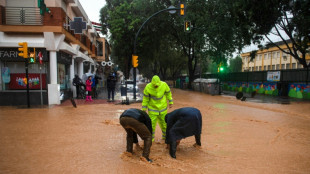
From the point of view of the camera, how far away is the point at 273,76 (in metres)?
21.1

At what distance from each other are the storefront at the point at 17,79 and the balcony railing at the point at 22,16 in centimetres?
157

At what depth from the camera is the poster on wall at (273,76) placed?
20516 mm

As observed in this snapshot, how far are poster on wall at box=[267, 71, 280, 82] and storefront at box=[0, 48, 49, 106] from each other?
18129mm

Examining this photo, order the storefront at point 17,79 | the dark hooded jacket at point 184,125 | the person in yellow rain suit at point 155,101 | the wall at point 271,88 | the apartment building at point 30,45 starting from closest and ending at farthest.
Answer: the dark hooded jacket at point 184,125 < the person in yellow rain suit at point 155,101 < the apartment building at point 30,45 < the storefront at point 17,79 < the wall at point 271,88

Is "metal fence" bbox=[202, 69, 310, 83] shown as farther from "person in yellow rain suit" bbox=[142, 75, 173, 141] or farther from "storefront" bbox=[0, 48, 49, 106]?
"storefront" bbox=[0, 48, 49, 106]

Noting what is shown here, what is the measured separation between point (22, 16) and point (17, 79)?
3603 mm

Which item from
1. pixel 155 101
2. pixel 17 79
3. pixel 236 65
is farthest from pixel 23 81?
pixel 236 65

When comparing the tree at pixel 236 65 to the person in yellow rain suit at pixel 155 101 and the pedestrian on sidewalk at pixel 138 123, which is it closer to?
the person in yellow rain suit at pixel 155 101

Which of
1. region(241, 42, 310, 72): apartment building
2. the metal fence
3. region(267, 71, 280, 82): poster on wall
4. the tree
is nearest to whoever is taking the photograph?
the metal fence

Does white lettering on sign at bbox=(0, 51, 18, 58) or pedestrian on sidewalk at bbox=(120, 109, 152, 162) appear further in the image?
white lettering on sign at bbox=(0, 51, 18, 58)

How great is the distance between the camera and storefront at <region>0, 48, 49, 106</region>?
43.6 ft

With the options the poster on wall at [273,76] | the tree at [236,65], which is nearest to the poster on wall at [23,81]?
the poster on wall at [273,76]

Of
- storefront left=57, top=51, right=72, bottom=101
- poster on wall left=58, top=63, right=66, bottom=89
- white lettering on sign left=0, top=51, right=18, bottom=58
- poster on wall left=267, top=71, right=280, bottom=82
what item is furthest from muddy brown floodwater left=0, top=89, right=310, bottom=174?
poster on wall left=267, top=71, right=280, bottom=82

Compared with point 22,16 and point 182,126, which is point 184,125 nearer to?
point 182,126
